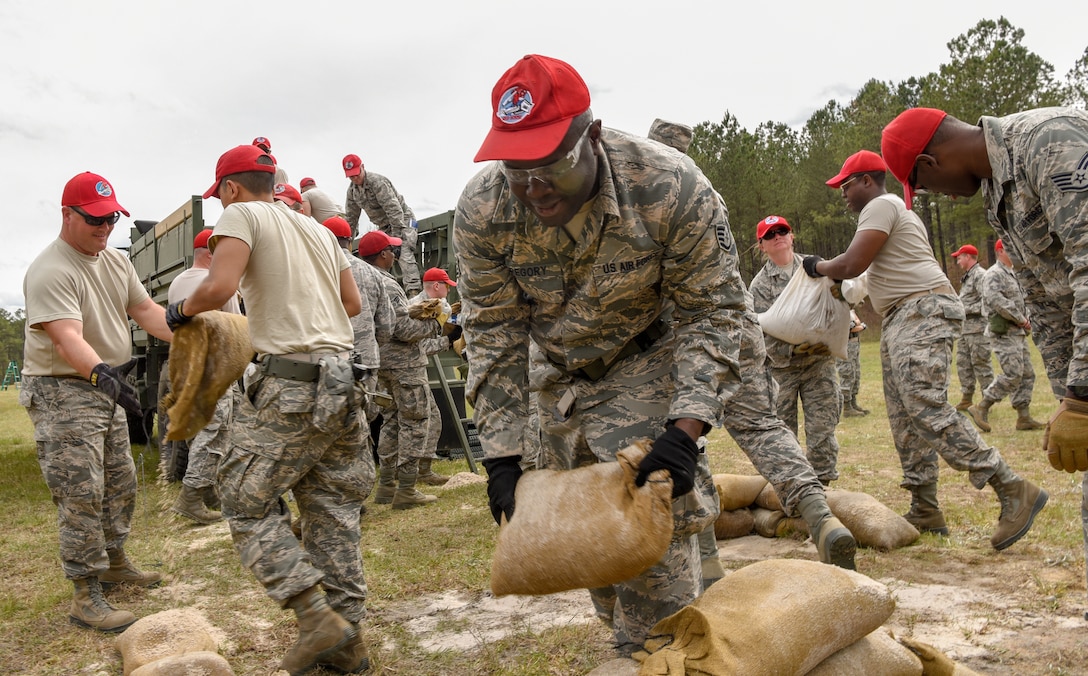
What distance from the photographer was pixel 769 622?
229cm

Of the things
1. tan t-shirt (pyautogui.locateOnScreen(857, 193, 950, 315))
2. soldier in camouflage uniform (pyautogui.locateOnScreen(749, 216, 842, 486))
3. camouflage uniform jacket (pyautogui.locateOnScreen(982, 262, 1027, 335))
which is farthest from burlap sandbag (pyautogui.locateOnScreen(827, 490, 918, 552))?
camouflage uniform jacket (pyautogui.locateOnScreen(982, 262, 1027, 335))

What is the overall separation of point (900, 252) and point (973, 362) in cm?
682

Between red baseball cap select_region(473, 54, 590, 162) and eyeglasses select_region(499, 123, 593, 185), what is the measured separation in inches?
2.6

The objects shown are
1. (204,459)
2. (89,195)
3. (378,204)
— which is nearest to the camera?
(89,195)

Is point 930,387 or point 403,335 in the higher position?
point 403,335

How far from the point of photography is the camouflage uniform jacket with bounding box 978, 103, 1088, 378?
260 centimetres

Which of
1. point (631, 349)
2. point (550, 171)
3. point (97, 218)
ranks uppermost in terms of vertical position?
point (97, 218)

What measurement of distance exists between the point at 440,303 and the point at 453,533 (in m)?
1.97

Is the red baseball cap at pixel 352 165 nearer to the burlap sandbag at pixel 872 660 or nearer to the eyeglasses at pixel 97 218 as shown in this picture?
the eyeglasses at pixel 97 218

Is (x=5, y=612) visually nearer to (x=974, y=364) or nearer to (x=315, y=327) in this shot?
(x=315, y=327)

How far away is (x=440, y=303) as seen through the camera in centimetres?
661

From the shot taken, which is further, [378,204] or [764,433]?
[378,204]

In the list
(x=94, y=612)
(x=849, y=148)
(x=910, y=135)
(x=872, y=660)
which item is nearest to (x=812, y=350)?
(x=910, y=135)

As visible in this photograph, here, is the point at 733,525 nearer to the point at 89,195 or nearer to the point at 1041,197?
the point at 1041,197
